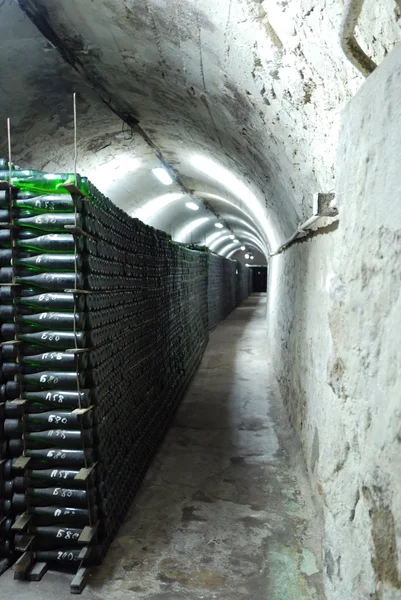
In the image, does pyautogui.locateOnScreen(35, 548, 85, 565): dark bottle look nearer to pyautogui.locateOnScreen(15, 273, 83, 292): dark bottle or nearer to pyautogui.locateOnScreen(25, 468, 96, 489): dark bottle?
pyautogui.locateOnScreen(25, 468, 96, 489): dark bottle

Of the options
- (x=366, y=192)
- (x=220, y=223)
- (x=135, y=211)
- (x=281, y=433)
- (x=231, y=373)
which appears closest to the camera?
(x=366, y=192)

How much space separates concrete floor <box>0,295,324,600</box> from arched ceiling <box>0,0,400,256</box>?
2.53 meters

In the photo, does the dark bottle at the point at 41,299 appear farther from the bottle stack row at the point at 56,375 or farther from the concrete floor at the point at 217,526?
the concrete floor at the point at 217,526

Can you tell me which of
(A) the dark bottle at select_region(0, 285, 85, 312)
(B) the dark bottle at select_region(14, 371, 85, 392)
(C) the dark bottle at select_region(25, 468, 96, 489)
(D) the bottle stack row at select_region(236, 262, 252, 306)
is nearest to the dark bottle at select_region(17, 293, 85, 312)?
(A) the dark bottle at select_region(0, 285, 85, 312)

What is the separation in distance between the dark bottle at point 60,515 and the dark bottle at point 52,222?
6.08 ft

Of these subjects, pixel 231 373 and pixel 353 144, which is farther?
pixel 231 373

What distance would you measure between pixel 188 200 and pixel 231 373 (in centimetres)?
510

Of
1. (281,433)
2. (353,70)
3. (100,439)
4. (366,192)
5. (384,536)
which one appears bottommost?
(281,433)

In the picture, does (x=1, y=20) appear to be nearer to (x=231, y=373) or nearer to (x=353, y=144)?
(x=353, y=144)

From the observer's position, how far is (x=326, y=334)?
2955 mm

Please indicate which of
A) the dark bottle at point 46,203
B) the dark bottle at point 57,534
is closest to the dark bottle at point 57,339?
the dark bottle at point 46,203

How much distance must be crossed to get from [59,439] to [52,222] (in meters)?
1.42

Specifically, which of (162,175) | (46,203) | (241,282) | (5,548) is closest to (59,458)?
(5,548)

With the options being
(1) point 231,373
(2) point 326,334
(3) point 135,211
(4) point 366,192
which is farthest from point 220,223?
(4) point 366,192
